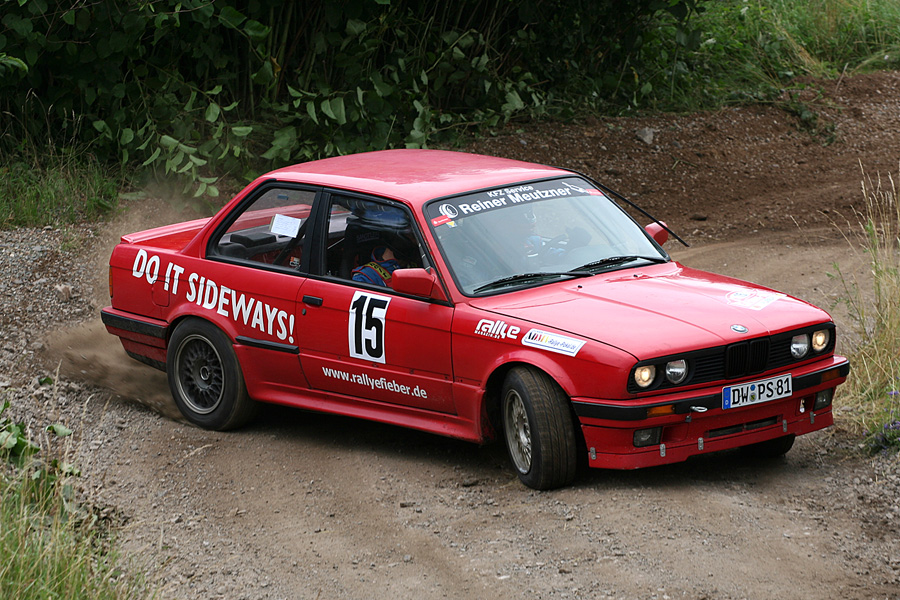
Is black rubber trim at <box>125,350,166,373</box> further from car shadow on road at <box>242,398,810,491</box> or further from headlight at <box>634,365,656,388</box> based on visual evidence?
headlight at <box>634,365,656,388</box>

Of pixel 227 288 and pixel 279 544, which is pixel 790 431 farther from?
pixel 227 288

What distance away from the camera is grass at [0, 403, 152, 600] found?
3.86 m

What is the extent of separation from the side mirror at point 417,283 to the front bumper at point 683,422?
3.24 ft

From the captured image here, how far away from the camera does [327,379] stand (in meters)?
6.30

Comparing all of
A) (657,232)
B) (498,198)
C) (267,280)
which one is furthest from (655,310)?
(267,280)

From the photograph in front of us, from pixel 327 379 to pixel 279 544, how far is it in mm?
1400

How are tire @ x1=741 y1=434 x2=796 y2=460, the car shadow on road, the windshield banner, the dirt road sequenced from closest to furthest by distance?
the dirt road < the car shadow on road < tire @ x1=741 y1=434 x2=796 y2=460 < the windshield banner

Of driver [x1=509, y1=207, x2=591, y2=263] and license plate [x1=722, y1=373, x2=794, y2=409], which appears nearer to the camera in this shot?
license plate [x1=722, y1=373, x2=794, y2=409]

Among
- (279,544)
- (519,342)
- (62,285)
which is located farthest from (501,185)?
(62,285)

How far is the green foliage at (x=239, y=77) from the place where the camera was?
11320 mm

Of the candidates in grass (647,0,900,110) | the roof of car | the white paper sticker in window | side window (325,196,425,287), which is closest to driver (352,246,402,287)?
side window (325,196,425,287)

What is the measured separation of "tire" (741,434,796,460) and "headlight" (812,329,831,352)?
1.60 ft

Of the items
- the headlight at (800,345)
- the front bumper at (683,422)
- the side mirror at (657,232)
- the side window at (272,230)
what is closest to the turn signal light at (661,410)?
the front bumper at (683,422)

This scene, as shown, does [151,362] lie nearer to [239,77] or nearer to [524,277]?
[524,277]
